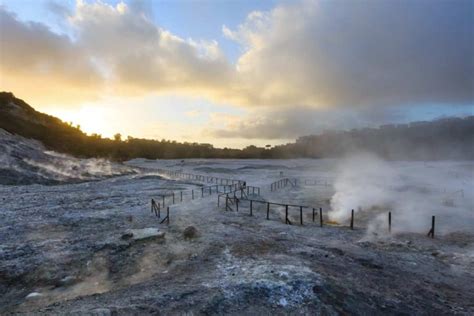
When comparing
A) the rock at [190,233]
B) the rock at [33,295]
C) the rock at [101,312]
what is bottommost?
the rock at [33,295]

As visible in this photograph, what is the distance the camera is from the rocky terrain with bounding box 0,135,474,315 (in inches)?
313

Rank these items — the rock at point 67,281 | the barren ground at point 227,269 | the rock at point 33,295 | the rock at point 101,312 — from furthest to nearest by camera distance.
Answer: the rock at point 67,281 → the rock at point 33,295 → the barren ground at point 227,269 → the rock at point 101,312

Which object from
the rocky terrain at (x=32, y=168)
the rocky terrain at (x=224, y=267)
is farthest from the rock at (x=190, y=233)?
the rocky terrain at (x=32, y=168)

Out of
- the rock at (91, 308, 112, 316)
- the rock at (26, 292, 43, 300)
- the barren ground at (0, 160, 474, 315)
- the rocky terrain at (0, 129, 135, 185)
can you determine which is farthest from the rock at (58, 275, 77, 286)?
the rocky terrain at (0, 129, 135, 185)

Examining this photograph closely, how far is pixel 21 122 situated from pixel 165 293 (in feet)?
228

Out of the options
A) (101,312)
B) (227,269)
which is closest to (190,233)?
(227,269)

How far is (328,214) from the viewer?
71.7 ft

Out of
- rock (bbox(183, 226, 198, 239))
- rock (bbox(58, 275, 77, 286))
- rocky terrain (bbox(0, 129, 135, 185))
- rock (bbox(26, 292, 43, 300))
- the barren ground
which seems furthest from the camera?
rocky terrain (bbox(0, 129, 135, 185))

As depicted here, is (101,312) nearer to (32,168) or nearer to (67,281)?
(67,281)

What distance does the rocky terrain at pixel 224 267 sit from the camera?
26.1 ft

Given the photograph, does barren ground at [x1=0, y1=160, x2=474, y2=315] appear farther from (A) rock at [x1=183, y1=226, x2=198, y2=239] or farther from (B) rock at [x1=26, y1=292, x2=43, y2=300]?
(A) rock at [x1=183, y1=226, x2=198, y2=239]

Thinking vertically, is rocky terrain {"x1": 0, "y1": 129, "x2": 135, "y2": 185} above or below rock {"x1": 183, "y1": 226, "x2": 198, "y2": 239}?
above

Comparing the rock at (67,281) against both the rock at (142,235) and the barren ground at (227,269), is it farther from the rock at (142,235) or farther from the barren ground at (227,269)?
the rock at (142,235)

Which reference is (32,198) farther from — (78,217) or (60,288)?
(60,288)
